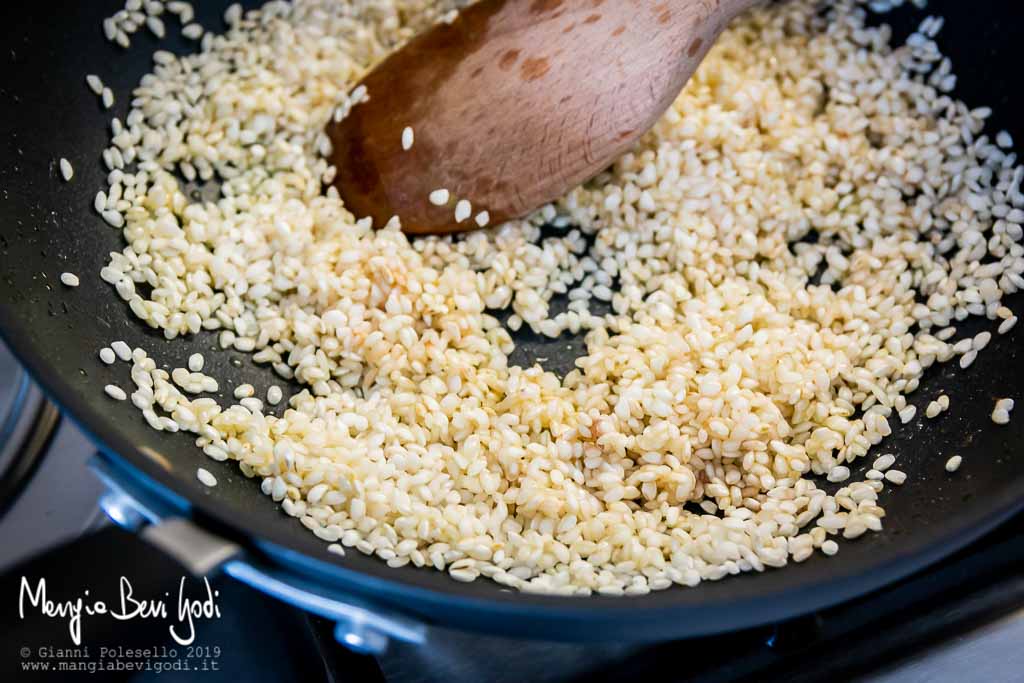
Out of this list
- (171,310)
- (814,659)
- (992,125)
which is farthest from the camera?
(992,125)

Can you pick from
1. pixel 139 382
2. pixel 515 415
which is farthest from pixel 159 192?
pixel 515 415

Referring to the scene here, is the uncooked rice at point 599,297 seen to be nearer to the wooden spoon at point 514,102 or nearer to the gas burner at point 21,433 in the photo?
the wooden spoon at point 514,102

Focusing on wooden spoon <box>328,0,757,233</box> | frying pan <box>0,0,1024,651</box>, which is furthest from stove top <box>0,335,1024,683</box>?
wooden spoon <box>328,0,757,233</box>

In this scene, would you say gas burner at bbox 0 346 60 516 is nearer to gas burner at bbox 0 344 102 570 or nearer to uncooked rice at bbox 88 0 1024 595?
gas burner at bbox 0 344 102 570

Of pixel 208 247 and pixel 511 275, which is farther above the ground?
pixel 208 247

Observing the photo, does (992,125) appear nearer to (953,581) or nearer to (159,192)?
(953,581)

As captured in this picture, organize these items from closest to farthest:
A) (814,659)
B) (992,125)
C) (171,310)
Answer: (814,659)
(171,310)
(992,125)
